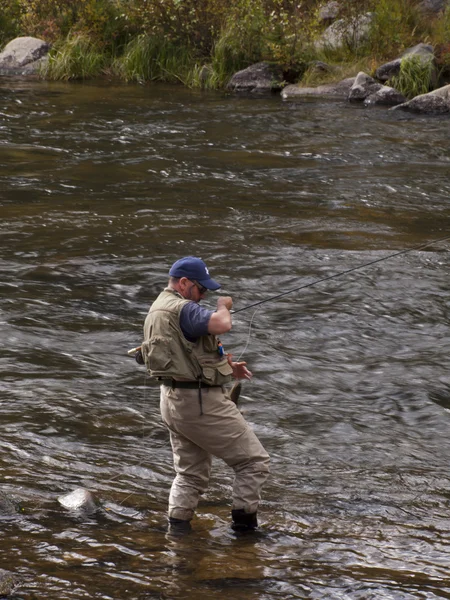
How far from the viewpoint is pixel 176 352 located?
504cm

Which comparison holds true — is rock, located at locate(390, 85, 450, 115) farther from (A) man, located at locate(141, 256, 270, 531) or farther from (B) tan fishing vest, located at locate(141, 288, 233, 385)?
(B) tan fishing vest, located at locate(141, 288, 233, 385)

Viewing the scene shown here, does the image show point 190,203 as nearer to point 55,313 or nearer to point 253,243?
point 253,243

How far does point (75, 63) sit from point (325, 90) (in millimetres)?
7120

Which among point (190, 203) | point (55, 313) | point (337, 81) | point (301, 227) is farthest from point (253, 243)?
point (337, 81)

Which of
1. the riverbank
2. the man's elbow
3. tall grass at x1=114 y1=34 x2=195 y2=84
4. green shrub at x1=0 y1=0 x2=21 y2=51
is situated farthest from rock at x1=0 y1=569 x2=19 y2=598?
green shrub at x1=0 y1=0 x2=21 y2=51

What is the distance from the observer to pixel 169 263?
10555 mm

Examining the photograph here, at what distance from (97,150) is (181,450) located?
455 inches

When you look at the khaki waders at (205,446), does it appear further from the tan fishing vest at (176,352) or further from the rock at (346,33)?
the rock at (346,33)

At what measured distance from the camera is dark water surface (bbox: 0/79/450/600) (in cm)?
486

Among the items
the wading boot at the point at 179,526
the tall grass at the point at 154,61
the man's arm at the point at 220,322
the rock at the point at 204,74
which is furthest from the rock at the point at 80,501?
the tall grass at the point at 154,61

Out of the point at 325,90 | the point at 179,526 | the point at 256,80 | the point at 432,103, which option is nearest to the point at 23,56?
the point at 256,80

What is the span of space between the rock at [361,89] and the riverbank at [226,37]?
48.2 inches

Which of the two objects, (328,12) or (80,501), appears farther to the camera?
(328,12)

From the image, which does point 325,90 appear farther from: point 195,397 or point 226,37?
point 195,397
